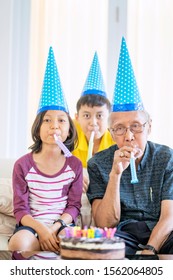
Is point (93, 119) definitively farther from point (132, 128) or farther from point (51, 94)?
point (132, 128)

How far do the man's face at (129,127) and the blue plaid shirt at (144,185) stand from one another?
3.1 inches

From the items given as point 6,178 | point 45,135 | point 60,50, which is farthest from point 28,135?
point 45,135

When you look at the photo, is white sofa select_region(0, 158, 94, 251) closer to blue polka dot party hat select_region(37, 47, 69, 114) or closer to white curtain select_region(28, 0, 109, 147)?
blue polka dot party hat select_region(37, 47, 69, 114)

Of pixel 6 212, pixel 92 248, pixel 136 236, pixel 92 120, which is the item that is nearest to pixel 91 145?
pixel 92 120

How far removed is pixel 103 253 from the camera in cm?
103

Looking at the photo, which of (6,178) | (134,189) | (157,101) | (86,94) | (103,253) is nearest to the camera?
(103,253)

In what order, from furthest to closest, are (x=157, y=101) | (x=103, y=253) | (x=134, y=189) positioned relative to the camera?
1. (x=157, y=101)
2. (x=134, y=189)
3. (x=103, y=253)

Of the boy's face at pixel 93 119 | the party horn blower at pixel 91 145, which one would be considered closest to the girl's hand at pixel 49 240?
the party horn blower at pixel 91 145

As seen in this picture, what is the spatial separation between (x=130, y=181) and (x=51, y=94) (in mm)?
461

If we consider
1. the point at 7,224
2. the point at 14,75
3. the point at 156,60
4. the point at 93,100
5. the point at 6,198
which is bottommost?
the point at 7,224

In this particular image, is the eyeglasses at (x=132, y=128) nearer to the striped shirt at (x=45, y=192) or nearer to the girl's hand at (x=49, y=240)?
the striped shirt at (x=45, y=192)

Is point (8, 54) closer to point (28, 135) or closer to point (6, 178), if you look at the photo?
point (28, 135)

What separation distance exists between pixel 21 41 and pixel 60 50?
0.94 feet

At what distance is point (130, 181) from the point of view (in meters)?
1.71
